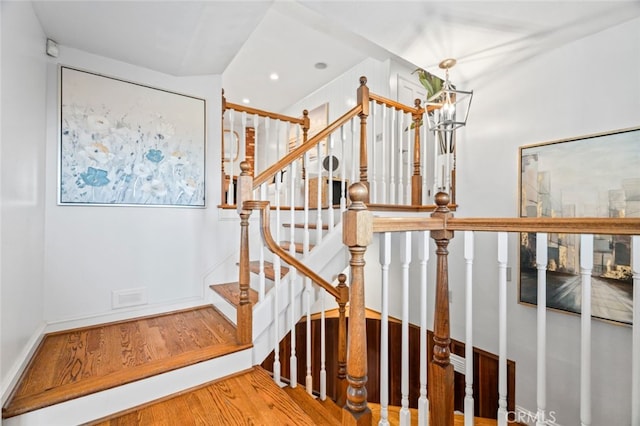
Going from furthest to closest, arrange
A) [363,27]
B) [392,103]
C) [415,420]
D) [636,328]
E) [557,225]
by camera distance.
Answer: [392,103] → [415,420] → [363,27] → [557,225] → [636,328]

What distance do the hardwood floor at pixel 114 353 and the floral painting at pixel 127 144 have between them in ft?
3.27

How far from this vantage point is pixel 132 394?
1.56 meters

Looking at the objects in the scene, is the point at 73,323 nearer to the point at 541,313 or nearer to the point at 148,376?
the point at 148,376

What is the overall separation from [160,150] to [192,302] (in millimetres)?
1404

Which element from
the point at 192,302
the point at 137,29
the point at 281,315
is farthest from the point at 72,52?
the point at 281,315

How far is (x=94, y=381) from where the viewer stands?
5.03ft

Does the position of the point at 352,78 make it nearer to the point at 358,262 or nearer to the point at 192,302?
the point at 192,302

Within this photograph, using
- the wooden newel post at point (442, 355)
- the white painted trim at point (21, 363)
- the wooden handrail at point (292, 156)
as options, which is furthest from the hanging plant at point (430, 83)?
the white painted trim at point (21, 363)

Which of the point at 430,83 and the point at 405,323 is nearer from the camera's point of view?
the point at 405,323

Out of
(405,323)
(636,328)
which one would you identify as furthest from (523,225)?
(405,323)

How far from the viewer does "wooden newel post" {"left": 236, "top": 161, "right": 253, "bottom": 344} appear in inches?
73.9

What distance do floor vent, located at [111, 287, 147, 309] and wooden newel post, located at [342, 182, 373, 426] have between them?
7.13 feet

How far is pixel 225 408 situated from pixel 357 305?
1083 millimetres

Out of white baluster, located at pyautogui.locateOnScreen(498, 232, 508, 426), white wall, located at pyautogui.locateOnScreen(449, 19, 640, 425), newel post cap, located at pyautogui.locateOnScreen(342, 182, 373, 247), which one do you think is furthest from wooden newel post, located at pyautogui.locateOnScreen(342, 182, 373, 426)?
white wall, located at pyautogui.locateOnScreen(449, 19, 640, 425)
